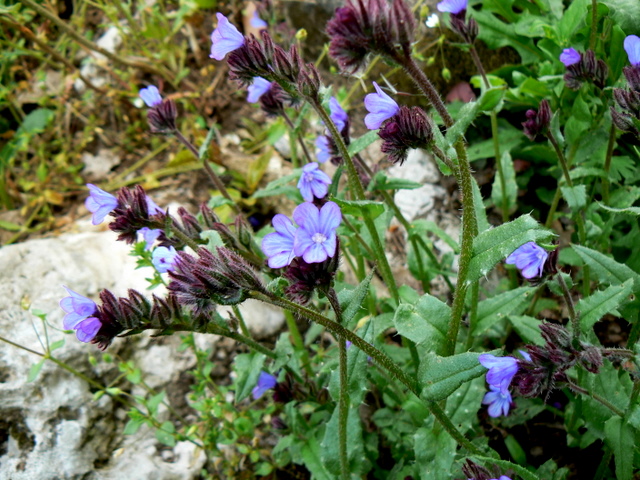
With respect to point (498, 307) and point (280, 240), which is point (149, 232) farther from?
point (498, 307)

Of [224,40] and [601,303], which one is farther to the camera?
[601,303]

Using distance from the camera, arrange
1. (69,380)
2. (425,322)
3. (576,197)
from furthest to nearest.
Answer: (69,380), (576,197), (425,322)

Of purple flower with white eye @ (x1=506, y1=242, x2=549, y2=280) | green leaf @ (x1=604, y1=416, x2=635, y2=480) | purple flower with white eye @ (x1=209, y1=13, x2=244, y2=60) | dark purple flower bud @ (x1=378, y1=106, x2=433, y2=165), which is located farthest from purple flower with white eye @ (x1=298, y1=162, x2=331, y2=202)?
green leaf @ (x1=604, y1=416, x2=635, y2=480)

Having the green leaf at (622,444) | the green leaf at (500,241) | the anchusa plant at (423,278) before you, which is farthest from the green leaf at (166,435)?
the green leaf at (622,444)

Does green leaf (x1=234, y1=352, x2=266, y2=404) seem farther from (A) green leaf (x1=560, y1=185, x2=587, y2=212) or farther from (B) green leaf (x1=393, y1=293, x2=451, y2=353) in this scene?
(A) green leaf (x1=560, y1=185, x2=587, y2=212)

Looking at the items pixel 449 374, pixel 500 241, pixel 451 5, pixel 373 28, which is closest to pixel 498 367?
pixel 449 374

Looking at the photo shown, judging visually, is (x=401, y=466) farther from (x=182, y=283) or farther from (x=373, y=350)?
(x=182, y=283)
